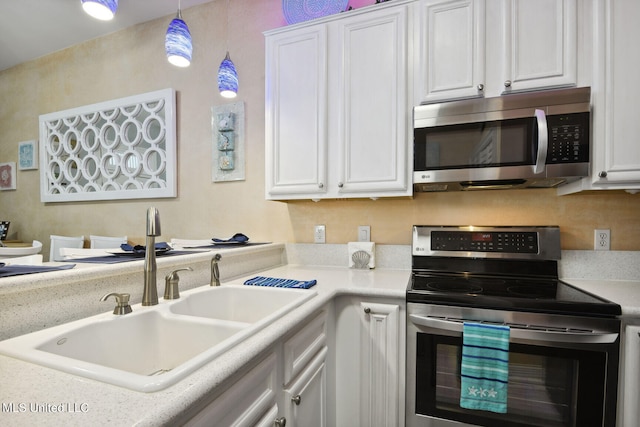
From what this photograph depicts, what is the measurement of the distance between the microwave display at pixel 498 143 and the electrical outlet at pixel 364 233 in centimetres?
59

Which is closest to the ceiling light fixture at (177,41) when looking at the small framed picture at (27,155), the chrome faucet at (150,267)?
the chrome faucet at (150,267)

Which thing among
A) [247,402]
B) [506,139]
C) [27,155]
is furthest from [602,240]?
[27,155]

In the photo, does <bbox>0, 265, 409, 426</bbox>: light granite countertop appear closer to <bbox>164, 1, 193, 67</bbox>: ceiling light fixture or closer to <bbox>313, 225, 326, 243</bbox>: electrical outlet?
<bbox>313, 225, 326, 243</bbox>: electrical outlet

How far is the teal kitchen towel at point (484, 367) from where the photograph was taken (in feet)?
3.93

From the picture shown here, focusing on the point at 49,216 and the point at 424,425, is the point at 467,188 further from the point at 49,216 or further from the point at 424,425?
the point at 49,216

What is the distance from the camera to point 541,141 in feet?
4.44

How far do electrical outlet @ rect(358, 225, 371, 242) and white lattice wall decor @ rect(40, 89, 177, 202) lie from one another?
5.28 feet

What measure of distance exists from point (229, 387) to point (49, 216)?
3648 mm

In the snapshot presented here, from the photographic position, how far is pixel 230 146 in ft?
7.79

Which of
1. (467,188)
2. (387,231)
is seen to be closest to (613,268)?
(467,188)

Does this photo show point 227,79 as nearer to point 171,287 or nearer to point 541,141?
point 171,287

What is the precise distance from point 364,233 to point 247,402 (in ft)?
4.62

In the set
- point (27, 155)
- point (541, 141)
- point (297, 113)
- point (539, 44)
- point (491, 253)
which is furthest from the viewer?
point (27, 155)

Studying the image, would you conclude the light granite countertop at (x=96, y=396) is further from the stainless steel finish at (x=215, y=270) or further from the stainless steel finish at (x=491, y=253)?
the stainless steel finish at (x=491, y=253)
